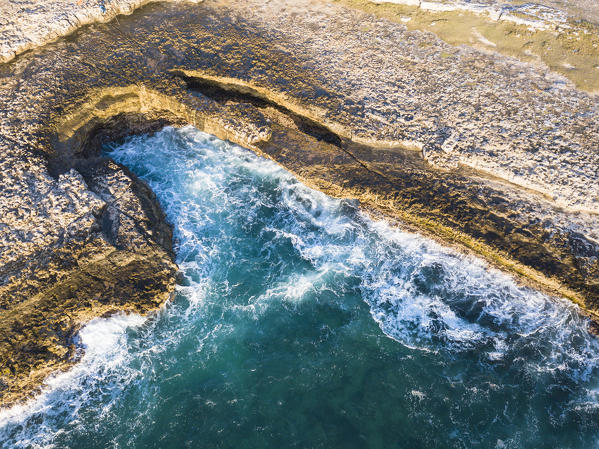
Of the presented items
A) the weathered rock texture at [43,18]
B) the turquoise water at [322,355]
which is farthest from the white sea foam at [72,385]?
the weathered rock texture at [43,18]

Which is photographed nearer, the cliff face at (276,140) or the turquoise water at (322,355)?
the turquoise water at (322,355)

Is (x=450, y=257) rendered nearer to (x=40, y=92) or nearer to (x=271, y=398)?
(x=271, y=398)

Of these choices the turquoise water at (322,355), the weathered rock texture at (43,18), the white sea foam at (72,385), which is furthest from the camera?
the weathered rock texture at (43,18)

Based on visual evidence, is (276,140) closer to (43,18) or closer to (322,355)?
(322,355)

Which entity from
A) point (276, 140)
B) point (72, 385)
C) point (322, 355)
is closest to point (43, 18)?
point (276, 140)

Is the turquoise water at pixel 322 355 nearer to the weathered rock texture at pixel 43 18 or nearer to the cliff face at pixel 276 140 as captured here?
the cliff face at pixel 276 140

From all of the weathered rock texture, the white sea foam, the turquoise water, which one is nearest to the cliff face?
the white sea foam
